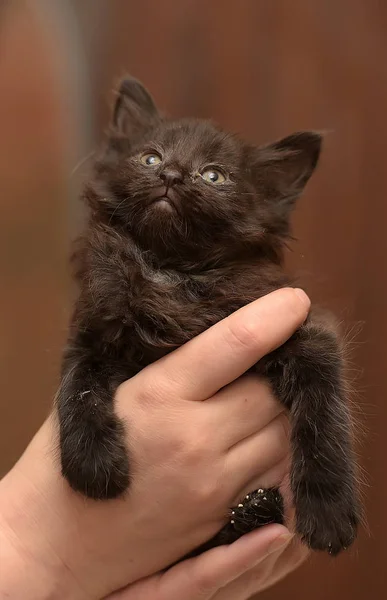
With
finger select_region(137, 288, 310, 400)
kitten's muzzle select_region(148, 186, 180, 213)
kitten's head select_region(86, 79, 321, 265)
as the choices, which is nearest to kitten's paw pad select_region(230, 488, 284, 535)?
finger select_region(137, 288, 310, 400)

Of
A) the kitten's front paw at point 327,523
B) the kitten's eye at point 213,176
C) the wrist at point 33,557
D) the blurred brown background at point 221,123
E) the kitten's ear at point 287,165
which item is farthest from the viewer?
the blurred brown background at point 221,123

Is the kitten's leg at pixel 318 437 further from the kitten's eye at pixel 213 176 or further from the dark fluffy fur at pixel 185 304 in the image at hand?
the kitten's eye at pixel 213 176

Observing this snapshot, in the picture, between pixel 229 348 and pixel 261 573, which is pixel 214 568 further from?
pixel 229 348

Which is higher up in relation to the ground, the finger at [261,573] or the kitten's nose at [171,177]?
the kitten's nose at [171,177]

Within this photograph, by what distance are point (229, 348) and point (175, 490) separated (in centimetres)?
30

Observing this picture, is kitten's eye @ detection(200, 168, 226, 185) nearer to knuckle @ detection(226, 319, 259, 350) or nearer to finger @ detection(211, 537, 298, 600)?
knuckle @ detection(226, 319, 259, 350)

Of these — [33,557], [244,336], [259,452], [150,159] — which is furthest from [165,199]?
[33,557]

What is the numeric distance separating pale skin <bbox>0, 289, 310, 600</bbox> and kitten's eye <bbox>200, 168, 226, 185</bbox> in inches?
12.5

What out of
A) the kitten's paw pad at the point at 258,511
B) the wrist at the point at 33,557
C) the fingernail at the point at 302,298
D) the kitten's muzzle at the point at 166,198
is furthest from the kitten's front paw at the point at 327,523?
the kitten's muzzle at the point at 166,198

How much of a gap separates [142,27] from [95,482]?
1.97 meters

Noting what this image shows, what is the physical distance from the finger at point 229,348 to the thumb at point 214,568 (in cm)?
30

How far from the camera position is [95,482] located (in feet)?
3.56

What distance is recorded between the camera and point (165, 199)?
1.23m

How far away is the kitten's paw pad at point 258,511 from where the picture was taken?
1165mm
